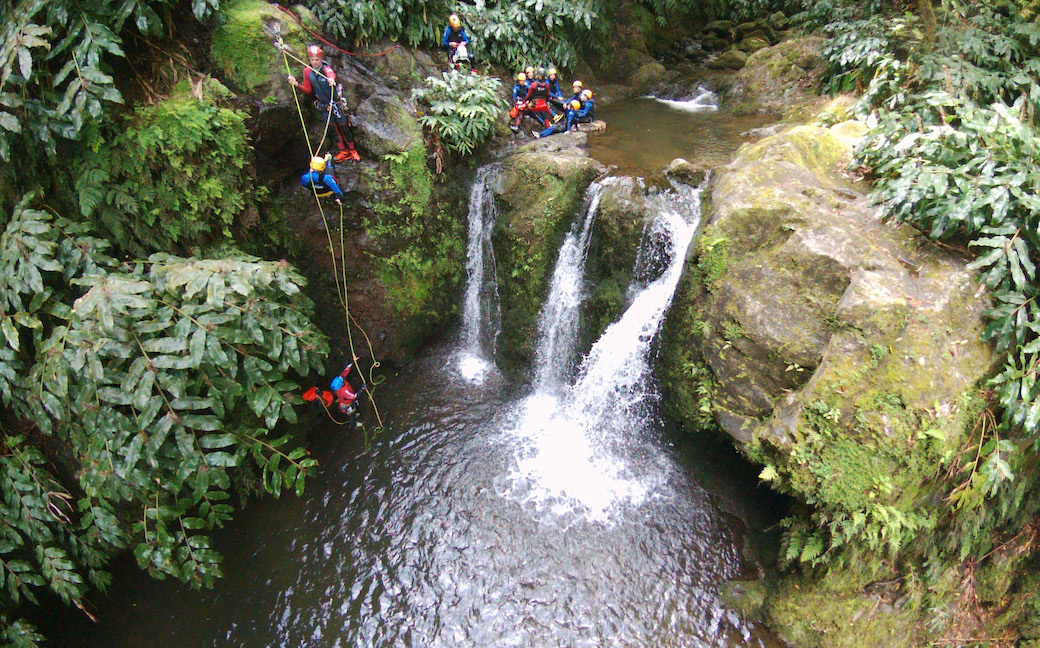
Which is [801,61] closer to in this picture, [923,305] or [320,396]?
[923,305]

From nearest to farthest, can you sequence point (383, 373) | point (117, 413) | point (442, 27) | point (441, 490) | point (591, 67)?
point (117, 413)
point (441, 490)
point (383, 373)
point (442, 27)
point (591, 67)

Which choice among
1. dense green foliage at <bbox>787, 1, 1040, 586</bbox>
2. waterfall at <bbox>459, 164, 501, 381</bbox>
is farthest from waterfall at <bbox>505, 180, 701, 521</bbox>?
dense green foliage at <bbox>787, 1, 1040, 586</bbox>

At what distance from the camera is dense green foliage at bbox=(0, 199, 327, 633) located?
412 centimetres

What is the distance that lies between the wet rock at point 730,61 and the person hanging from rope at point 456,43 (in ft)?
22.5

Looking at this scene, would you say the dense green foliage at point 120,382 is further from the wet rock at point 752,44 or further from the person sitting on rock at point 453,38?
the wet rock at point 752,44

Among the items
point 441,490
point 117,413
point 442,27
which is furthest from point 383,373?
point 442,27

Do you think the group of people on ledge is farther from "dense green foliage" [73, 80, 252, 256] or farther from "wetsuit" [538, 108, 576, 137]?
"dense green foliage" [73, 80, 252, 256]

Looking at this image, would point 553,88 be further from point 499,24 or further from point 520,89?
point 499,24

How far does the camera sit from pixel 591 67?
1207 centimetres

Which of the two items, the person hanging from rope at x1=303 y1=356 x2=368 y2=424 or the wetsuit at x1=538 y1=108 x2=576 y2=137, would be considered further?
the wetsuit at x1=538 y1=108 x2=576 y2=137

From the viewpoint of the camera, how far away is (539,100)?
8914 millimetres

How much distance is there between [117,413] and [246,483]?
85.4 inches

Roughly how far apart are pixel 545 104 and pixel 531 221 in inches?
116

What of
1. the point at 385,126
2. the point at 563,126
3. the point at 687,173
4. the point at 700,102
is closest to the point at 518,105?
the point at 563,126
